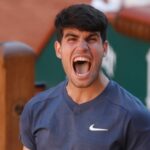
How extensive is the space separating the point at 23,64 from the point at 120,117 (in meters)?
1.58

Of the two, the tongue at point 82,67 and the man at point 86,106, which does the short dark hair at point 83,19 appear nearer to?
the man at point 86,106

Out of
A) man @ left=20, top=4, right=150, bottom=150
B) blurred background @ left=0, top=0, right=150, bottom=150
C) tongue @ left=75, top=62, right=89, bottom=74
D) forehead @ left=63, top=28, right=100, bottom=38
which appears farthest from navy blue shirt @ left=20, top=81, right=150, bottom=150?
blurred background @ left=0, top=0, right=150, bottom=150

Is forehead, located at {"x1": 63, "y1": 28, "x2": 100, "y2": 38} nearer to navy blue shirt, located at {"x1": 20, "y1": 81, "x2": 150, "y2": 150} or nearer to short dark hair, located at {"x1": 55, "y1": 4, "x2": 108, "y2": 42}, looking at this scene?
short dark hair, located at {"x1": 55, "y1": 4, "x2": 108, "y2": 42}

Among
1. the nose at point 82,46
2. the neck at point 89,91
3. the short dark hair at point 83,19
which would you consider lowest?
the neck at point 89,91

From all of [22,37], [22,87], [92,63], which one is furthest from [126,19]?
[92,63]

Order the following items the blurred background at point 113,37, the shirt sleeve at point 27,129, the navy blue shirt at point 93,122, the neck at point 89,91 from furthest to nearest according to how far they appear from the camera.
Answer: the blurred background at point 113,37, the shirt sleeve at point 27,129, the neck at point 89,91, the navy blue shirt at point 93,122

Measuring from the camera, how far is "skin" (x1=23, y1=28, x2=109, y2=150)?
2.76m

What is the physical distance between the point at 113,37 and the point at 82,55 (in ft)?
13.3

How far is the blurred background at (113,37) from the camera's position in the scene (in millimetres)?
6668

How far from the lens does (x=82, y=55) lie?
108 inches

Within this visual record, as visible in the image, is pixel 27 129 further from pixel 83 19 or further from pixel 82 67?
pixel 83 19

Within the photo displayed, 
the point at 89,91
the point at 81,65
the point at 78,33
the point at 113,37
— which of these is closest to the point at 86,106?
the point at 89,91

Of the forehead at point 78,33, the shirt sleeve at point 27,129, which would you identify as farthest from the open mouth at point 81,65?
the shirt sleeve at point 27,129

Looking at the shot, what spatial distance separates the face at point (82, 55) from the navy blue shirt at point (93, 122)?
10cm
